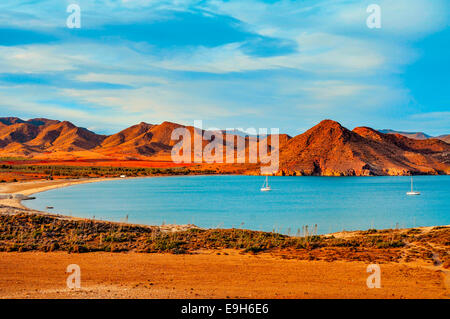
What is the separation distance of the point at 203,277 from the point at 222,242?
548cm

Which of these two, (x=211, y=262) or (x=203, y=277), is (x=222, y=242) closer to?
(x=211, y=262)

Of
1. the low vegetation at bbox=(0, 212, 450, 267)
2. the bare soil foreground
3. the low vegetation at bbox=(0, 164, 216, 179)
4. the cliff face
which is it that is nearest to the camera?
the bare soil foreground

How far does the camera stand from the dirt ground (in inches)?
377

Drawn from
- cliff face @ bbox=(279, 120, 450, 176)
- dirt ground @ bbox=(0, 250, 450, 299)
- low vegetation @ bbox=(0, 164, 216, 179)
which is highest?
cliff face @ bbox=(279, 120, 450, 176)

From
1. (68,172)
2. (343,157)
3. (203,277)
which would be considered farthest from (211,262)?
(343,157)

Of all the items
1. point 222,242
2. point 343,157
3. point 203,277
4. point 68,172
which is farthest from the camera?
point 343,157

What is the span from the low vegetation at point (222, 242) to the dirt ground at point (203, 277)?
897 millimetres

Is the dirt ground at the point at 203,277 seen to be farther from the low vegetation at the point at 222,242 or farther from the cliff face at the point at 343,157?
the cliff face at the point at 343,157

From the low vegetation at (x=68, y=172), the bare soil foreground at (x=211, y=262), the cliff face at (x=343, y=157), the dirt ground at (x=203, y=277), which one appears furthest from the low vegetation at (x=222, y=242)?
the cliff face at (x=343, y=157)

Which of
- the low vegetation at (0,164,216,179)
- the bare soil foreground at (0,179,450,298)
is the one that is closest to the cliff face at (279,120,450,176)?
the low vegetation at (0,164,216,179)

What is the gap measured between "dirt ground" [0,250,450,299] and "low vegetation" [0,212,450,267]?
2.94ft

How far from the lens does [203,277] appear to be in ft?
37.3

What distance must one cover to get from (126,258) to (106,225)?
262 inches

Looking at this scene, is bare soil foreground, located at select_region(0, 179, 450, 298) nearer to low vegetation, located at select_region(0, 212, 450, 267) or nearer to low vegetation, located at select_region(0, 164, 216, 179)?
low vegetation, located at select_region(0, 212, 450, 267)
